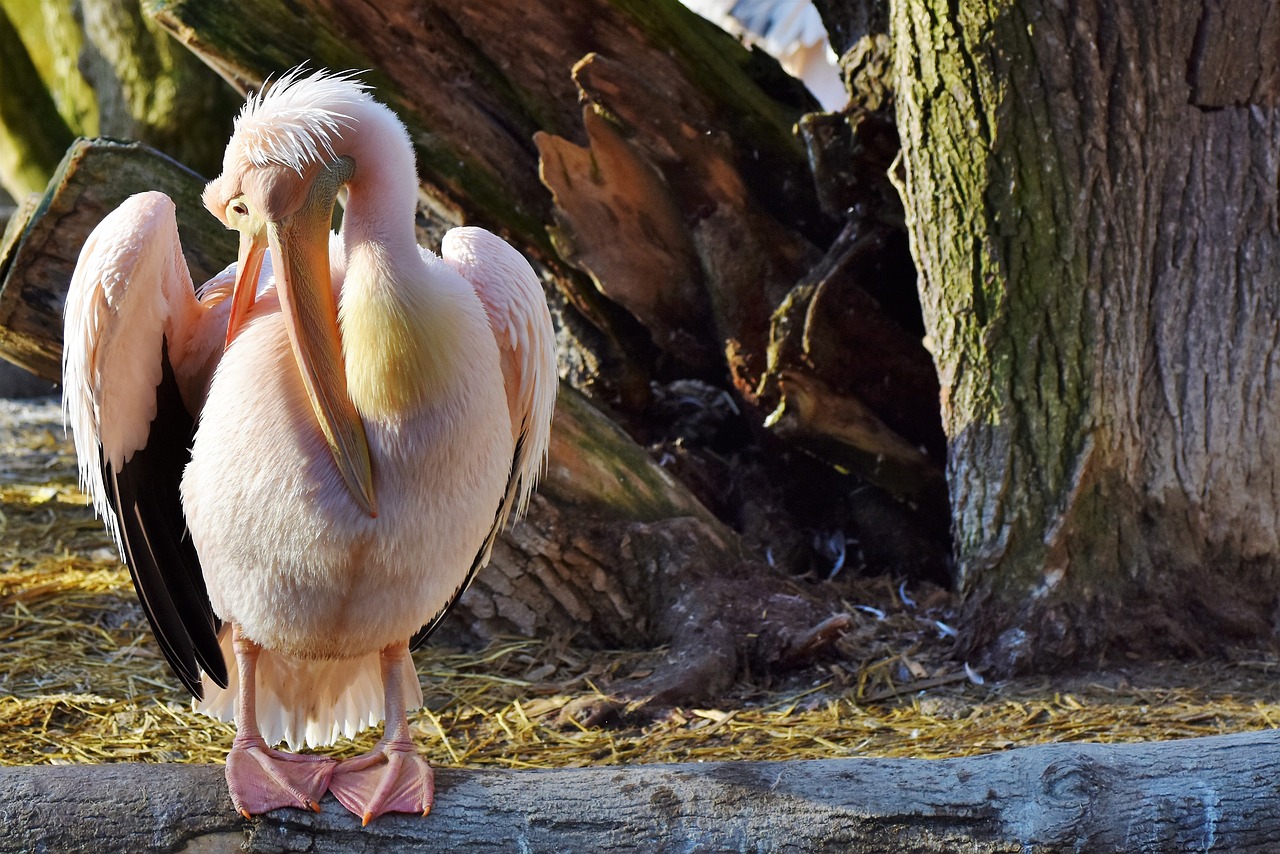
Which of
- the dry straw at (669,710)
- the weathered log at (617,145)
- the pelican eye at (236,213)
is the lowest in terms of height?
the dry straw at (669,710)

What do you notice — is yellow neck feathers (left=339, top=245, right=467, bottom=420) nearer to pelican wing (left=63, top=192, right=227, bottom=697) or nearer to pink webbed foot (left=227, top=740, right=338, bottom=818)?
pelican wing (left=63, top=192, right=227, bottom=697)

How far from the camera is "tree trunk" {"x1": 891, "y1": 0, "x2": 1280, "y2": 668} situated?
3.10 m

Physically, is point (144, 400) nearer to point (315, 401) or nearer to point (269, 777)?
point (315, 401)

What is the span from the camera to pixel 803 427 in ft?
12.3

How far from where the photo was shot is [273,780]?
2.13 m

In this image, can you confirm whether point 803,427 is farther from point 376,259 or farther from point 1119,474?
point 376,259

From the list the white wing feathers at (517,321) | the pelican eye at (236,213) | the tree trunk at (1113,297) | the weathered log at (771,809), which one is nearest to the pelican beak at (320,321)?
the pelican eye at (236,213)

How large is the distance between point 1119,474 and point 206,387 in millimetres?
2210

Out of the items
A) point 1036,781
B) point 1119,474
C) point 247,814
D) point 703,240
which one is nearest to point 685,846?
point 1036,781

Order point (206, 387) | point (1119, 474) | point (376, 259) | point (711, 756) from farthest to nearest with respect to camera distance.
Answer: point (1119, 474) → point (711, 756) → point (206, 387) → point (376, 259)

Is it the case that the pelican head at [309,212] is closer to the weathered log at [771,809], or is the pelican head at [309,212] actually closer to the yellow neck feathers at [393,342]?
the yellow neck feathers at [393,342]

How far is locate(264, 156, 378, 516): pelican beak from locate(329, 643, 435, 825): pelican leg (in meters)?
0.45

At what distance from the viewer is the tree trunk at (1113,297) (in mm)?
3102

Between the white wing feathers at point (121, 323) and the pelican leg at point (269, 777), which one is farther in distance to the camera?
the white wing feathers at point (121, 323)
